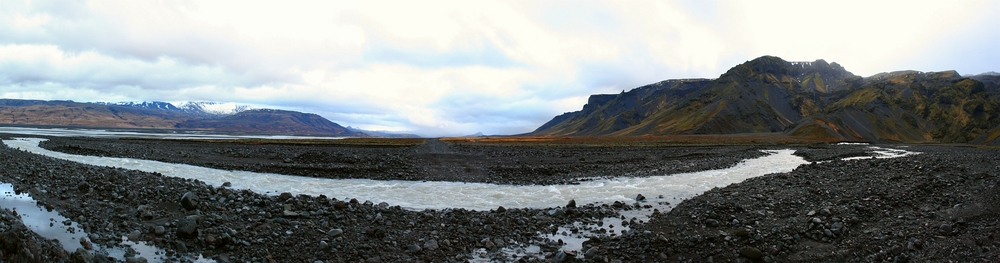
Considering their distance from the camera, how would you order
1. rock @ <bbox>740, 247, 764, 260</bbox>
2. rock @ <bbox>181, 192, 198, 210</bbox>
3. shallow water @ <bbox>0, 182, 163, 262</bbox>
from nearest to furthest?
shallow water @ <bbox>0, 182, 163, 262</bbox> < rock @ <bbox>740, 247, 764, 260</bbox> < rock @ <bbox>181, 192, 198, 210</bbox>

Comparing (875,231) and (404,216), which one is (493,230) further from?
(875,231)

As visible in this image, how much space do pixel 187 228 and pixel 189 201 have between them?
3278mm

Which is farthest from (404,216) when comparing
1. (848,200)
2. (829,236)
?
(848,200)

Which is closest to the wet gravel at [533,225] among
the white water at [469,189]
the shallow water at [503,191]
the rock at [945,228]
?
the rock at [945,228]

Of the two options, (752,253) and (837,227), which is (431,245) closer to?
(752,253)

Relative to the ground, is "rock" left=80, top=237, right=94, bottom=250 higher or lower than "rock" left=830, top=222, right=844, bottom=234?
lower

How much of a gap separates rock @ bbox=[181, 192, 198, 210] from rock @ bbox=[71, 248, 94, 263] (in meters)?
4.59

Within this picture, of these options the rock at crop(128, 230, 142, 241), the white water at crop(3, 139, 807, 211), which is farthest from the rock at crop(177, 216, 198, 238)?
the white water at crop(3, 139, 807, 211)

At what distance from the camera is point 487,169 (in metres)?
33.5

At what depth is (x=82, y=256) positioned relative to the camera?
8.62m

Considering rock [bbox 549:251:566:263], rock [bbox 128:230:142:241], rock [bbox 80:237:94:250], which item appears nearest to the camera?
rock [bbox 80:237:94:250]

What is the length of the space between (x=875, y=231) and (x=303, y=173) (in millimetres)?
29109

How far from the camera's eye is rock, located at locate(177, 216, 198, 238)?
1091 cm

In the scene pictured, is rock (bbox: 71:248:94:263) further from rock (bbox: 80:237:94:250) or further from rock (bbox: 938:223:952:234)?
rock (bbox: 938:223:952:234)
